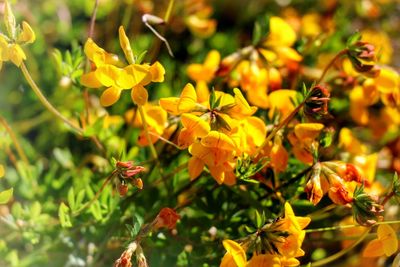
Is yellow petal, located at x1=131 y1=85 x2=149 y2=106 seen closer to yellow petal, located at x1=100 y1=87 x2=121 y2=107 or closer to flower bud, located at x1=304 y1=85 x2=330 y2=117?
yellow petal, located at x1=100 y1=87 x2=121 y2=107

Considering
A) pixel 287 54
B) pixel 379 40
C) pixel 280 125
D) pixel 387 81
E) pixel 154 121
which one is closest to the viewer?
pixel 280 125

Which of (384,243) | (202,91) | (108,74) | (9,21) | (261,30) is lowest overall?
(384,243)

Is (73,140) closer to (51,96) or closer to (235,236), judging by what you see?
(51,96)

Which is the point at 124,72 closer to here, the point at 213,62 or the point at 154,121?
the point at 154,121

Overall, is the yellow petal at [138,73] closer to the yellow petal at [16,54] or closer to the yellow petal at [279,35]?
the yellow petal at [16,54]

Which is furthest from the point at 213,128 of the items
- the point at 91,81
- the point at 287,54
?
the point at 287,54

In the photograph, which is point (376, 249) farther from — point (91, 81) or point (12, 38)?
point (12, 38)

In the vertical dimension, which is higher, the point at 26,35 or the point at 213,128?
the point at 26,35

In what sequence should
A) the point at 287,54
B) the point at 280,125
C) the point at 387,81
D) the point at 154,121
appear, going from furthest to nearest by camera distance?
the point at 287,54
the point at 387,81
the point at 154,121
the point at 280,125

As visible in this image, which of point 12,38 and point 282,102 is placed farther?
point 282,102

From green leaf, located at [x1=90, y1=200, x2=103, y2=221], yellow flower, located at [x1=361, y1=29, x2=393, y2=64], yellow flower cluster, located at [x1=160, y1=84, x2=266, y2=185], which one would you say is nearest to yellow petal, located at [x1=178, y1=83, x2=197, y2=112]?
yellow flower cluster, located at [x1=160, y1=84, x2=266, y2=185]
